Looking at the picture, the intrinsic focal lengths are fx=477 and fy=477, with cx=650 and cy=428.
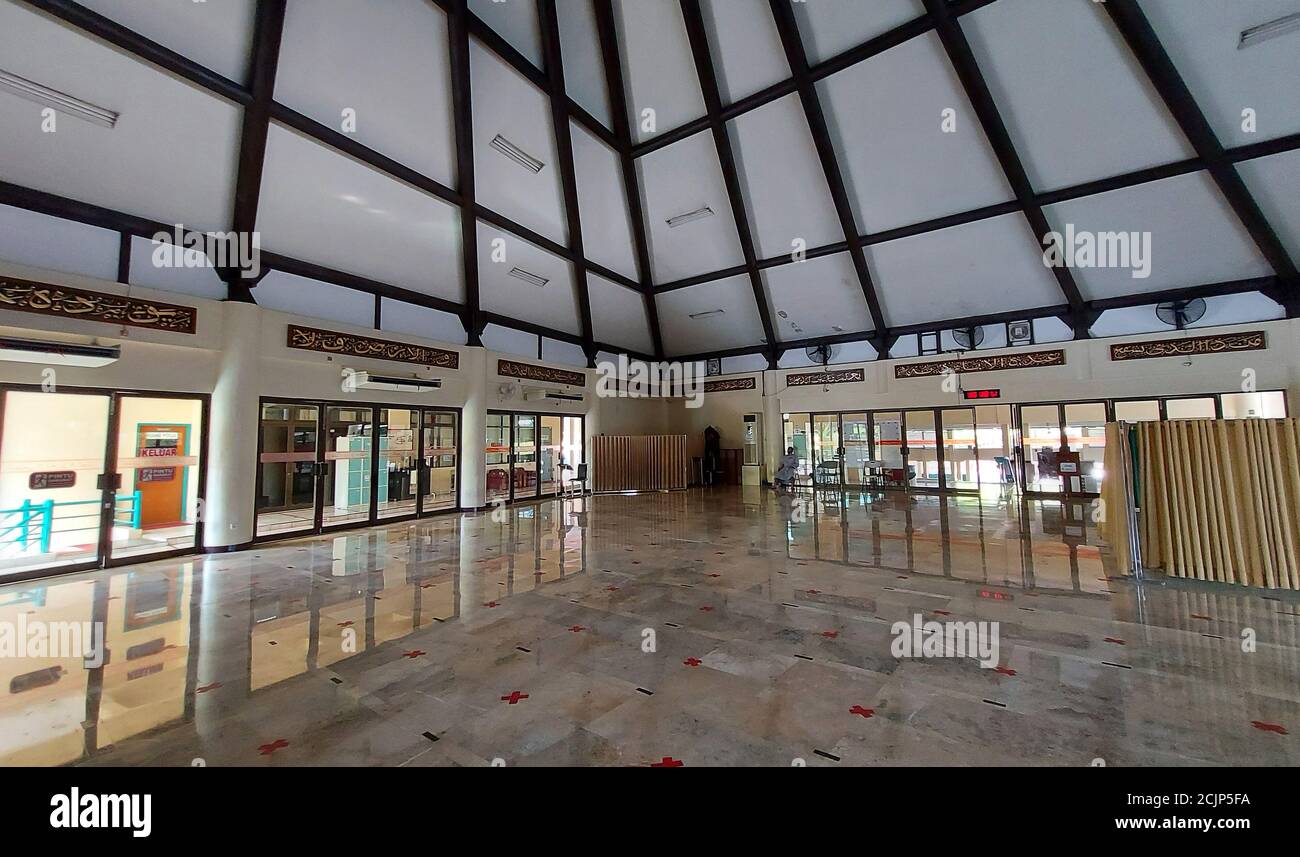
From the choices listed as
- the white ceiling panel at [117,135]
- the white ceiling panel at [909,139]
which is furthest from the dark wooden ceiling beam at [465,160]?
the white ceiling panel at [909,139]

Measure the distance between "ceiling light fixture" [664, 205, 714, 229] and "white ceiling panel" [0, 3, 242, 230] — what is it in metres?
7.45

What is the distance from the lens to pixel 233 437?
637 centimetres

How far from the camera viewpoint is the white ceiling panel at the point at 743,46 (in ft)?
24.7

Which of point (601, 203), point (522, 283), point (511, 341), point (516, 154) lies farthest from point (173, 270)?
point (601, 203)

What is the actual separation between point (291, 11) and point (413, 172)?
2156mm

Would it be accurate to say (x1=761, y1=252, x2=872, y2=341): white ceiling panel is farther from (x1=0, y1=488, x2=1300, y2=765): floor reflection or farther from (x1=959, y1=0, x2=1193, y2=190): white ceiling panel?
(x1=0, y1=488, x2=1300, y2=765): floor reflection

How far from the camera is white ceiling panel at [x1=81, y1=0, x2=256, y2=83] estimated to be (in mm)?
4688

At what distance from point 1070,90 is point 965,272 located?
363 centimetres

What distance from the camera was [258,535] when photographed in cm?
682

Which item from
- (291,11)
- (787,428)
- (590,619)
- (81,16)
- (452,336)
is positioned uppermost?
(291,11)

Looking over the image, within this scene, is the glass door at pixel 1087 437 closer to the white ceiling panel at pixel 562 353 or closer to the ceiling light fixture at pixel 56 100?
the white ceiling panel at pixel 562 353

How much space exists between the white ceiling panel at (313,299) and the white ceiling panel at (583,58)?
5.21 metres
